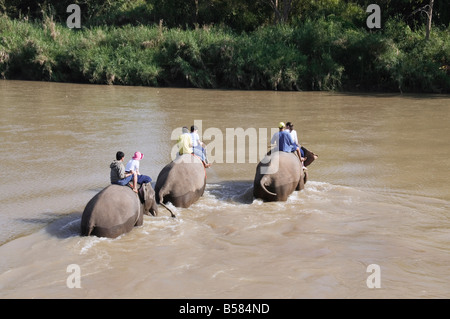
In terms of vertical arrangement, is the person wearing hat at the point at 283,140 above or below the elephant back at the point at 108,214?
above

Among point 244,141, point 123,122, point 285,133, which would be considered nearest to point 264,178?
point 285,133

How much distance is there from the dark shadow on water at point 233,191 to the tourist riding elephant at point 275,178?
371 mm

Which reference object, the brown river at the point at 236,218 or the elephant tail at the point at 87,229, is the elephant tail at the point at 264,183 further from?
the elephant tail at the point at 87,229

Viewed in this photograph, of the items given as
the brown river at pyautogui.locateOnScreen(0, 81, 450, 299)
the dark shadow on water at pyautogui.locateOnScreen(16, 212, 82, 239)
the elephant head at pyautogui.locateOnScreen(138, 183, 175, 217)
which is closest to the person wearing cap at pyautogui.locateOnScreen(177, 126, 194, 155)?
the brown river at pyautogui.locateOnScreen(0, 81, 450, 299)

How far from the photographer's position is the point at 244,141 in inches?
611

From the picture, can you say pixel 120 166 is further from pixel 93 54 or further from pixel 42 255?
pixel 93 54

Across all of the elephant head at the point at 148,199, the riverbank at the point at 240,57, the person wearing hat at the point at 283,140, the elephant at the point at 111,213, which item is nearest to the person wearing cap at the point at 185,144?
the elephant head at the point at 148,199

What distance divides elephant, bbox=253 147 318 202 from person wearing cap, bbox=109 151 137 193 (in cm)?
245

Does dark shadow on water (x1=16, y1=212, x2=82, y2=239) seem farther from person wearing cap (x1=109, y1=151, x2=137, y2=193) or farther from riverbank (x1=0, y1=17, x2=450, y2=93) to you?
riverbank (x1=0, y1=17, x2=450, y2=93)

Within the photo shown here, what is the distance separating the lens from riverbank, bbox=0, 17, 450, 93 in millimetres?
27375

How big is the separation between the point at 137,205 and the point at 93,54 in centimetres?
2366

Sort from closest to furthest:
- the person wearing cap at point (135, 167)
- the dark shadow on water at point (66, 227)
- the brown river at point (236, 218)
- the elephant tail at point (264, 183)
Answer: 1. the brown river at point (236, 218)
2. the dark shadow on water at point (66, 227)
3. the person wearing cap at point (135, 167)
4. the elephant tail at point (264, 183)

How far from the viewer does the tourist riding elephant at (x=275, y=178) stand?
391 inches

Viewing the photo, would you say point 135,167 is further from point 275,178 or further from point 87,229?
point 275,178
